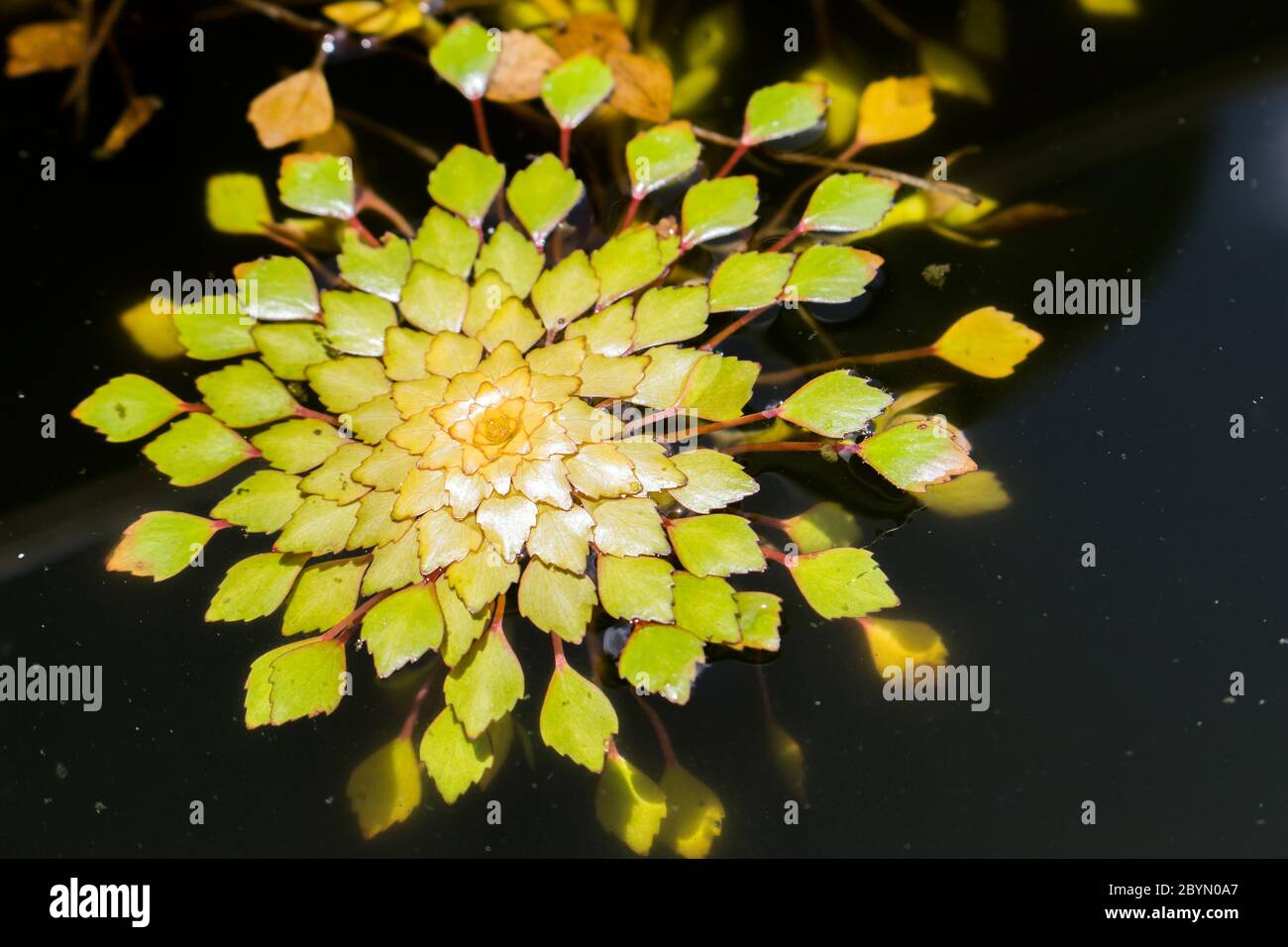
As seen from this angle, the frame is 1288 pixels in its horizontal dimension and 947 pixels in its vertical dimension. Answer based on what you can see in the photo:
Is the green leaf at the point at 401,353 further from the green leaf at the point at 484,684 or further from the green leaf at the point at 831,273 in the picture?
the green leaf at the point at 831,273

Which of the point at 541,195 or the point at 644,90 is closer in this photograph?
the point at 541,195

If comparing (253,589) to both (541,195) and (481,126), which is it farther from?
(481,126)

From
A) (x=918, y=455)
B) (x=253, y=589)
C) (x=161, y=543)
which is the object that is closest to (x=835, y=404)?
(x=918, y=455)

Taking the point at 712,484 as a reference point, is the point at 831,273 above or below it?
above

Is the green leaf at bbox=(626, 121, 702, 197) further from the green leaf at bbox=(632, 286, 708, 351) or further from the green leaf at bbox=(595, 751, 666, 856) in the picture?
the green leaf at bbox=(595, 751, 666, 856)

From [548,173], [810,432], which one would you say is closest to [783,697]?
[810,432]

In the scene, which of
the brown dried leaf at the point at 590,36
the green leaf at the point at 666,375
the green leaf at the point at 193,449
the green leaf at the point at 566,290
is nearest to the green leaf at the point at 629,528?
the green leaf at the point at 666,375

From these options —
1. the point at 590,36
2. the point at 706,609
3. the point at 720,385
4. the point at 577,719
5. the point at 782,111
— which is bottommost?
the point at 577,719
